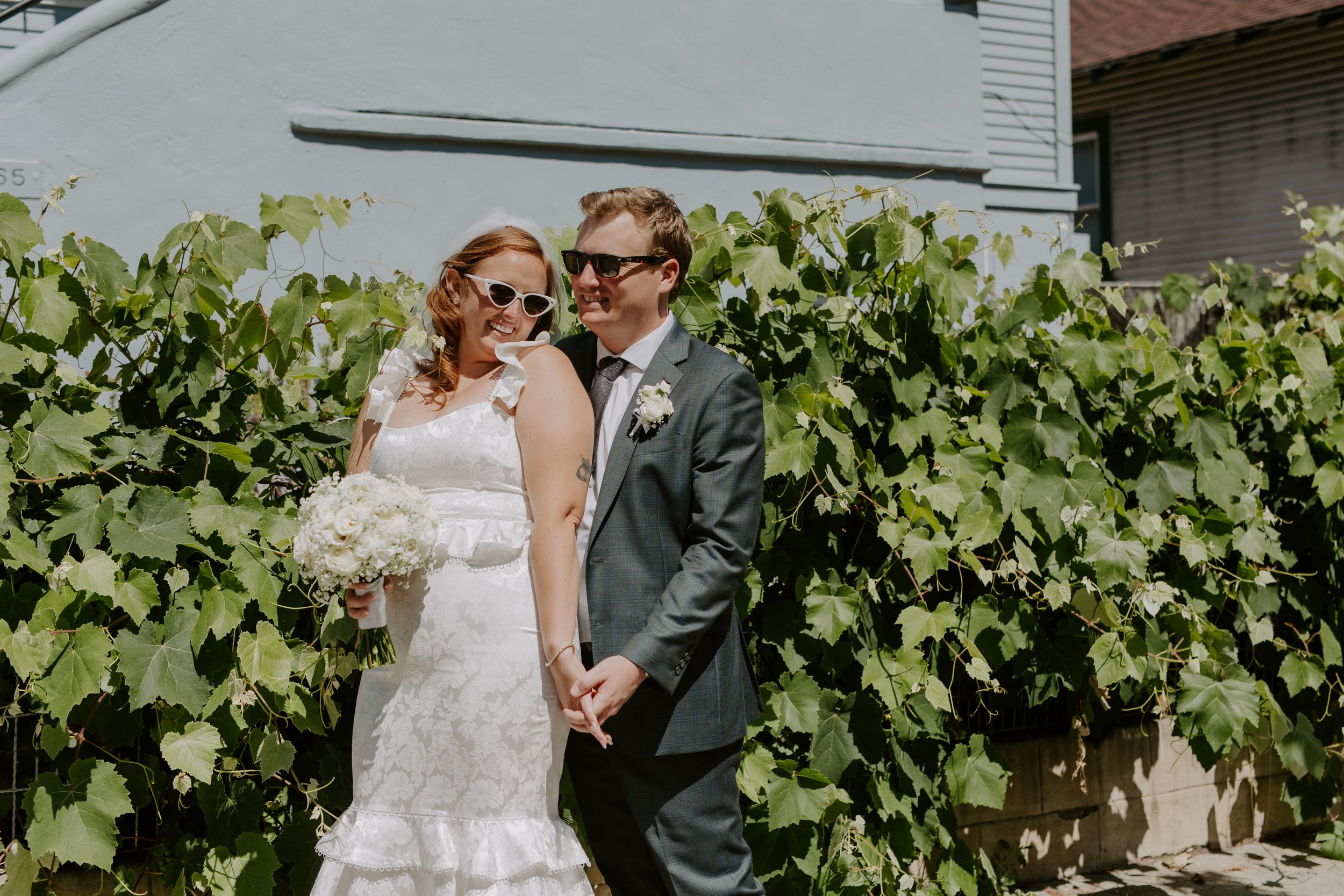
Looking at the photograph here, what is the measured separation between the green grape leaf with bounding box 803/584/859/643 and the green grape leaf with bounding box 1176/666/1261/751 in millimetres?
1259

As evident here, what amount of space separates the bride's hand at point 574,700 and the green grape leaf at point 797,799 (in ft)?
3.17

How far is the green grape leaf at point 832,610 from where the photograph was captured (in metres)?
3.39

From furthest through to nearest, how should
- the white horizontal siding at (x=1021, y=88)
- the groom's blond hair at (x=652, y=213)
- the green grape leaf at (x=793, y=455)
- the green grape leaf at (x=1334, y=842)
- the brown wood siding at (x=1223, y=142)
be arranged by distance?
the brown wood siding at (x=1223, y=142) < the white horizontal siding at (x=1021, y=88) < the green grape leaf at (x=1334, y=842) < the green grape leaf at (x=793, y=455) < the groom's blond hair at (x=652, y=213)

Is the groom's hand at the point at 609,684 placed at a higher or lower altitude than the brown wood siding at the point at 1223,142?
lower

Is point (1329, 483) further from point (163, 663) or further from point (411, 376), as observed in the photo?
point (163, 663)

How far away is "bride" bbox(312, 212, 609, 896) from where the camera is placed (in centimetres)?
249

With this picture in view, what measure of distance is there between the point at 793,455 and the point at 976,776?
4.07 feet

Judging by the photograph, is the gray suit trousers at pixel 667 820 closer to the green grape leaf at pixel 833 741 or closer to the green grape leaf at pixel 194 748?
the green grape leaf at pixel 833 741

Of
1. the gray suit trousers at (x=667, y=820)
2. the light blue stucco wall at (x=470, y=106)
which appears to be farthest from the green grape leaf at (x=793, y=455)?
the light blue stucco wall at (x=470, y=106)

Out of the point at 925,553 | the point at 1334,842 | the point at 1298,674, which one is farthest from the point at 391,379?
the point at 1334,842

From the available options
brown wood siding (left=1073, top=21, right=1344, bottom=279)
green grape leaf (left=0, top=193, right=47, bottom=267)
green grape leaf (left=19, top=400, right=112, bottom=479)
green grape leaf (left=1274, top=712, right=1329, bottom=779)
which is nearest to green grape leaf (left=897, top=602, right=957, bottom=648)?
green grape leaf (left=1274, top=712, right=1329, bottom=779)

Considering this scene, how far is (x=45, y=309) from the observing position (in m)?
2.77

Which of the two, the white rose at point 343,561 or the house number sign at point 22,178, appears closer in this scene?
the white rose at point 343,561

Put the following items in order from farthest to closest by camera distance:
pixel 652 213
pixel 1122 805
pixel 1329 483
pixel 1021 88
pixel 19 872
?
pixel 1021 88, pixel 1122 805, pixel 1329 483, pixel 19 872, pixel 652 213
